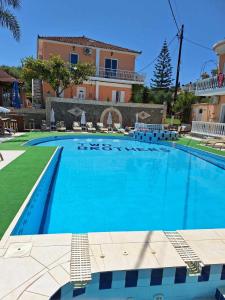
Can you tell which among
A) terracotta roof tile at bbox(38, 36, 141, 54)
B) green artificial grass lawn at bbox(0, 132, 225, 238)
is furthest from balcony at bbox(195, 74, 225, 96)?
green artificial grass lawn at bbox(0, 132, 225, 238)

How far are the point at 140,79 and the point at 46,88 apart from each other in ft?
36.8

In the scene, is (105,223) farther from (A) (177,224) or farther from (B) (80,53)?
(B) (80,53)

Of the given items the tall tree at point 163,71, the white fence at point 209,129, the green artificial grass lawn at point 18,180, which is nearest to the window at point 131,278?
the green artificial grass lawn at point 18,180

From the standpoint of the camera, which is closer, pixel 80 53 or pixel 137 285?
pixel 137 285

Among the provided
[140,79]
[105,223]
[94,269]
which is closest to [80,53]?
[140,79]

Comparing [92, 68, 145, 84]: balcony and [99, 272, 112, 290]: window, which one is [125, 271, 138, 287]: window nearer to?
[99, 272, 112, 290]: window

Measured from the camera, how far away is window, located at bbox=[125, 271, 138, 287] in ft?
10.8

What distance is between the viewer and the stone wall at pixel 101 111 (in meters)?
22.7

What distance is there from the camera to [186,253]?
146 inches

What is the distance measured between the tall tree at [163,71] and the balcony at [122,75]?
1571cm

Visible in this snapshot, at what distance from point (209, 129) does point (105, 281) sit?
18.1 m

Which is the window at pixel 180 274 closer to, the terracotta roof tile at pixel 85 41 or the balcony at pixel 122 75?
the balcony at pixel 122 75

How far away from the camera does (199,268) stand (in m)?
3.44

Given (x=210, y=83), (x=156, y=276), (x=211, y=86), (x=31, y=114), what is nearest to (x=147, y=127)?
(x=211, y=86)
